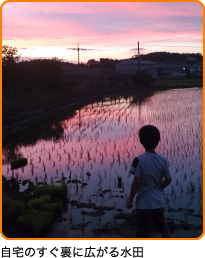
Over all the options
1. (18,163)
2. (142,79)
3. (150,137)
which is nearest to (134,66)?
(142,79)

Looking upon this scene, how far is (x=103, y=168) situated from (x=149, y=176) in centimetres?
472

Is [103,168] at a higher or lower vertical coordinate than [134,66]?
lower

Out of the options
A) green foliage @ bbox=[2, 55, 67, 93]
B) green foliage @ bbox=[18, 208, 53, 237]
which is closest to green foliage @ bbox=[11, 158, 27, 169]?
green foliage @ bbox=[18, 208, 53, 237]

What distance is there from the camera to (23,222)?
5137 millimetres

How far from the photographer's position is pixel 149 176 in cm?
363

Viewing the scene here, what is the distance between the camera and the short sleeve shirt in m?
3.62

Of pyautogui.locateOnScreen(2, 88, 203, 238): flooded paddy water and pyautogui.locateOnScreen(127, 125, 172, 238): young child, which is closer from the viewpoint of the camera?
pyautogui.locateOnScreen(127, 125, 172, 238): young child

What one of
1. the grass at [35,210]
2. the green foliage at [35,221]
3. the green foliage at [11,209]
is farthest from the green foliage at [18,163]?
the green foliage at [35,221]

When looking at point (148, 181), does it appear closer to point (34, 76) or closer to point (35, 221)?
point (35, 221)

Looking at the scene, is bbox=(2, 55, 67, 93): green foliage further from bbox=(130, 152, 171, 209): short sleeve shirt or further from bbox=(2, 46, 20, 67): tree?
bbox=(130, 152, 171, 209): short sleeve shirt

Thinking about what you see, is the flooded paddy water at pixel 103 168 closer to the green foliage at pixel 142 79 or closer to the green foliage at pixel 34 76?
the green foliage at pixel 34 76

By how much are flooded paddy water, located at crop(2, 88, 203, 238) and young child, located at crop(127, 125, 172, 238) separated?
1.33 m

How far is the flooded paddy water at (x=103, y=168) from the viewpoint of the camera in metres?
5.47

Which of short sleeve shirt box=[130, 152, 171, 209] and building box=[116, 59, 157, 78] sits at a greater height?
building box=[116, 59, 157, 78]
